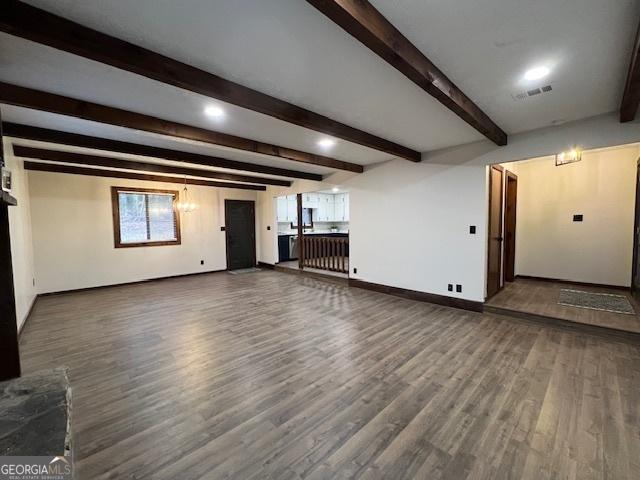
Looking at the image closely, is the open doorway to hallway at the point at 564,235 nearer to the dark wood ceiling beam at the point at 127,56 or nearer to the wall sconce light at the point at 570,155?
the wall sconce light at the point at 570,155

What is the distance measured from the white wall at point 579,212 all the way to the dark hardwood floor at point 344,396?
2.56m

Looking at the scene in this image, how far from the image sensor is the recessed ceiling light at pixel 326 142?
386cm

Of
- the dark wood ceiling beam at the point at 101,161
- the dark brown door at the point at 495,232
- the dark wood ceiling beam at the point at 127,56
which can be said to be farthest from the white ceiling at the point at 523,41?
the dark wood ceiling beam at the point at 101,161

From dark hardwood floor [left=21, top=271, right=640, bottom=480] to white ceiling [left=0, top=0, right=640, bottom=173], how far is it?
2522 millimetres

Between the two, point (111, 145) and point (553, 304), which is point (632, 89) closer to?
point (553, 304)

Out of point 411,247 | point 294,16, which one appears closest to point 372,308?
point 411,247

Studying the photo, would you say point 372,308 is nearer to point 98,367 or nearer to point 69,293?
point 98,367

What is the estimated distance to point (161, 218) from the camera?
689cm

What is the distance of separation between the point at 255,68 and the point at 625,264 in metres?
6.40

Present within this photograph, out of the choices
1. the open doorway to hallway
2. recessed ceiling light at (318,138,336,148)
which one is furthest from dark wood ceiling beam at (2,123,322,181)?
the open doorway to hallway

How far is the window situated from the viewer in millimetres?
6240

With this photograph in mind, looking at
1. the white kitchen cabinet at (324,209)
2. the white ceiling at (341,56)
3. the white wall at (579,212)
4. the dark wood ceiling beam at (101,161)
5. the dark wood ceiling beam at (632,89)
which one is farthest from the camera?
the white kitchen cabinet at (324,209)

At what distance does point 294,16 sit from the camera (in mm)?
1543

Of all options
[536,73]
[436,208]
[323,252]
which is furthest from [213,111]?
[323,252]
